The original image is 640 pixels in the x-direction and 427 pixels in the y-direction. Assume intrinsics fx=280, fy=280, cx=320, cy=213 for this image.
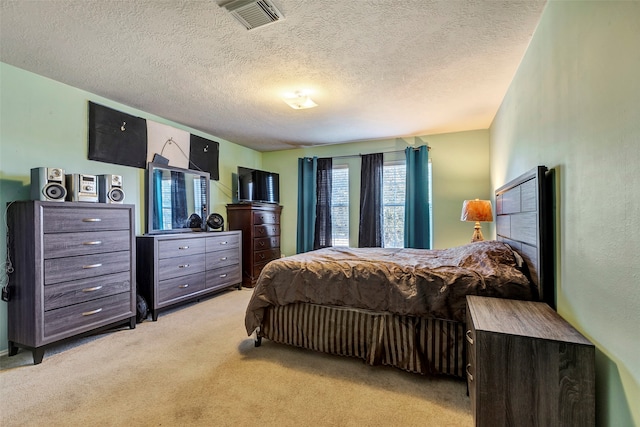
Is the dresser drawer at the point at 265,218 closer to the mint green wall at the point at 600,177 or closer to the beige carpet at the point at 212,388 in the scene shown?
the beige carpet at the point at 212,388

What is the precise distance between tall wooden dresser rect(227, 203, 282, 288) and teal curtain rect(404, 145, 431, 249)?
7.48 ft

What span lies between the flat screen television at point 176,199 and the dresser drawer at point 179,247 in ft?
1.26

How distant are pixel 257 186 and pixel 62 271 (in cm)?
290

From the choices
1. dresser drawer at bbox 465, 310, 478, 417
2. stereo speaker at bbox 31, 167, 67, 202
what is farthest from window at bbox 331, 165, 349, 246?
stereo speaker at bbox 31, 167, 67, 202

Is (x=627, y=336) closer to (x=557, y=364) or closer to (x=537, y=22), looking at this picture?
(x=557, y=364)

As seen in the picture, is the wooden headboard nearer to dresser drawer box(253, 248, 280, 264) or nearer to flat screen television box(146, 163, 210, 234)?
dresser drawer box(253, 248, 280, 264)

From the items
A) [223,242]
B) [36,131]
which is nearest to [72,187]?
[36,131]

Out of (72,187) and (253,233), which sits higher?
(72,187)

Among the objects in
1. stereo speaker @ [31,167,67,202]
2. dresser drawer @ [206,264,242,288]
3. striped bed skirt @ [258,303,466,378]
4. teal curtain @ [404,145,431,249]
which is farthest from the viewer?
teal curtain @ [404,145,431,249]

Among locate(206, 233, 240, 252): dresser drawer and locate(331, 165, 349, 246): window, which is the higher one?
locate(331, 165, 349, 246): window

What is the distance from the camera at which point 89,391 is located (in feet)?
5.76

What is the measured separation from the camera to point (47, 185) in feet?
7.47

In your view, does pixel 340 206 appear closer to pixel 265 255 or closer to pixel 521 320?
pixel 265 255

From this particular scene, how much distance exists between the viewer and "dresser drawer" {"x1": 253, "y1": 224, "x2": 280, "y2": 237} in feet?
14.8
